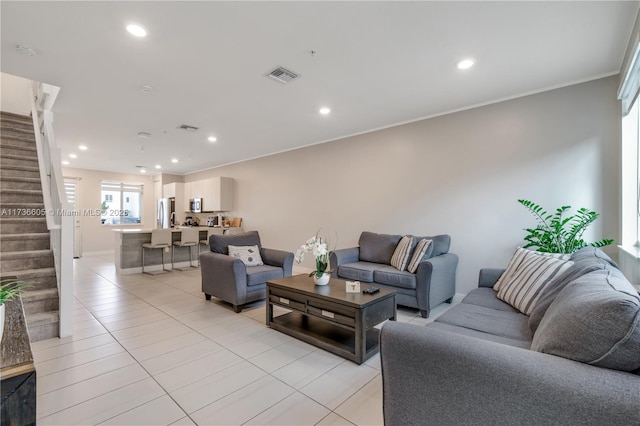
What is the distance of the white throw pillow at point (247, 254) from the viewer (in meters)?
4.07

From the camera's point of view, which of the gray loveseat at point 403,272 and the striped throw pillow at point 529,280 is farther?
the gray loveseat at point 403,272

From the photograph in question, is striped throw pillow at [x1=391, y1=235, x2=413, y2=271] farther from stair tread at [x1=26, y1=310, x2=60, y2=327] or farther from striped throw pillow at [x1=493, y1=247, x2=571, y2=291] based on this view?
stair tread at [x1=26, y1=310, x2=60, y2=327]

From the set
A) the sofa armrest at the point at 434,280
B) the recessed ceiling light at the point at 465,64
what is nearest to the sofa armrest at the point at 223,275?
the sofa armrest at the point at 434,280

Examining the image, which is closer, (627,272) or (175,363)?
(175,363)

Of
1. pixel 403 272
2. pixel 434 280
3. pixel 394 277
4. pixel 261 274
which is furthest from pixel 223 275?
pixel 434 280

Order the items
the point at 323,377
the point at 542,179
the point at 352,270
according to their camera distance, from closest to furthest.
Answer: the point at 323,377 → the point at 542,179 → the point at 352,270

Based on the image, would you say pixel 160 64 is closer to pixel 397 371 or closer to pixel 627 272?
pixel 397 371

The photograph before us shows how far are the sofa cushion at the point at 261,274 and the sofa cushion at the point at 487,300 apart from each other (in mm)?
2372

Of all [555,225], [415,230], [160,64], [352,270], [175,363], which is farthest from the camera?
[415,230]

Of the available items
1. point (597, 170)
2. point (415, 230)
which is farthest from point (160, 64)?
point (597, 170)

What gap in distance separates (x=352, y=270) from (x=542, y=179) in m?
2.54

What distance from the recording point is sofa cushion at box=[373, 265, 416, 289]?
3.50 metres

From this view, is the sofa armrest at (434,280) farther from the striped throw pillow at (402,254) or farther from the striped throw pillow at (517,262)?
the striped throw pillow at (517,262)

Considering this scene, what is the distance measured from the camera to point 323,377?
7.21ft
